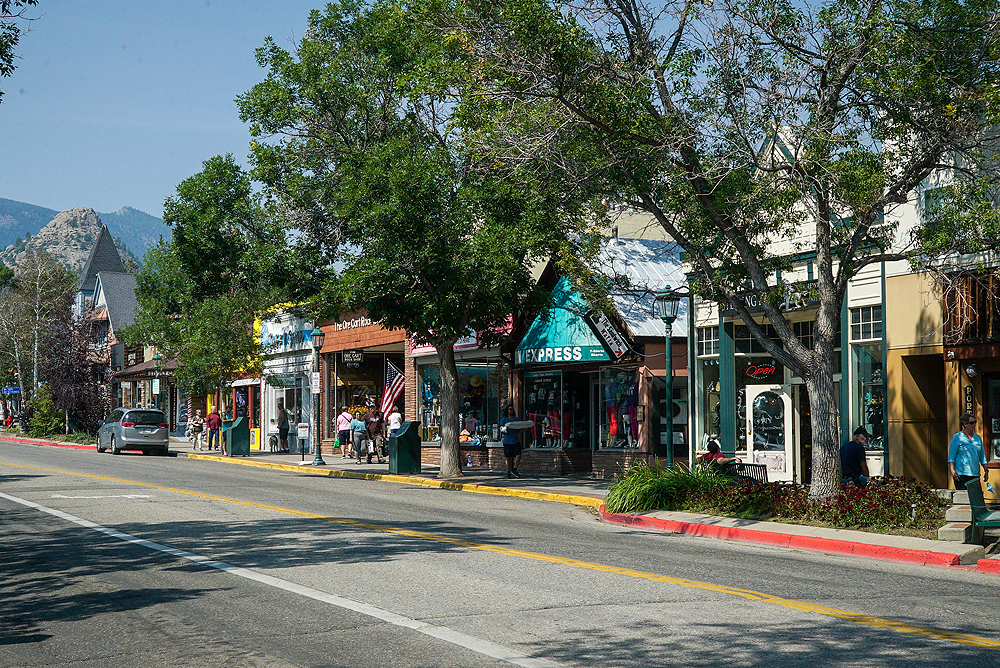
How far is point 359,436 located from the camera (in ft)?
105

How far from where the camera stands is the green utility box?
38.7 meters

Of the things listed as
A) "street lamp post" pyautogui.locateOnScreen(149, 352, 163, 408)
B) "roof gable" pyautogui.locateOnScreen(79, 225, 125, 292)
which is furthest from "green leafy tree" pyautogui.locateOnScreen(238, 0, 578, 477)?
"roof gable" pyautogui.locateOnScreen(79, 225, 125, 292)

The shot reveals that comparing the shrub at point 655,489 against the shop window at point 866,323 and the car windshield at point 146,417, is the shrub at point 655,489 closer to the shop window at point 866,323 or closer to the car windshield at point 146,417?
the shop window at point 866,323

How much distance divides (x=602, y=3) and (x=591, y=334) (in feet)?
35.3

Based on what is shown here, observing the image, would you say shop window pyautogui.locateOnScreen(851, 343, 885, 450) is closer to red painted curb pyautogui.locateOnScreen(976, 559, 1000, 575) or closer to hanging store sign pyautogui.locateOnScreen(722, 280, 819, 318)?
hanging store sign pyautogui.locateOnScreen(722, 280, 819, 318)

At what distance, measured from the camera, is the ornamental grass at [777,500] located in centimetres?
1445

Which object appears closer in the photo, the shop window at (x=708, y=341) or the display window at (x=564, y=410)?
the shop window at (x=708, y=341)

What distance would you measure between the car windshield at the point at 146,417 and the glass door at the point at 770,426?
27.0 m

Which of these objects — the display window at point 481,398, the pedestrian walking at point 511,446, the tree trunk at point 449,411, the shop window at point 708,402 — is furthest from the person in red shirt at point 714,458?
the display window at point 481,398

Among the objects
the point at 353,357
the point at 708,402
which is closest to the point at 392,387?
the point at 353,357

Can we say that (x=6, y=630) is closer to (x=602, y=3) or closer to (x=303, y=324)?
(x=602, y=3)

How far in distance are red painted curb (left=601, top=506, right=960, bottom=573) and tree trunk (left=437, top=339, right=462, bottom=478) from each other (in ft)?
29.3

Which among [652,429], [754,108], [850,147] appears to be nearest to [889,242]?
[850,147]

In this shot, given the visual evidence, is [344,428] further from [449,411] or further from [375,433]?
[449,411]
